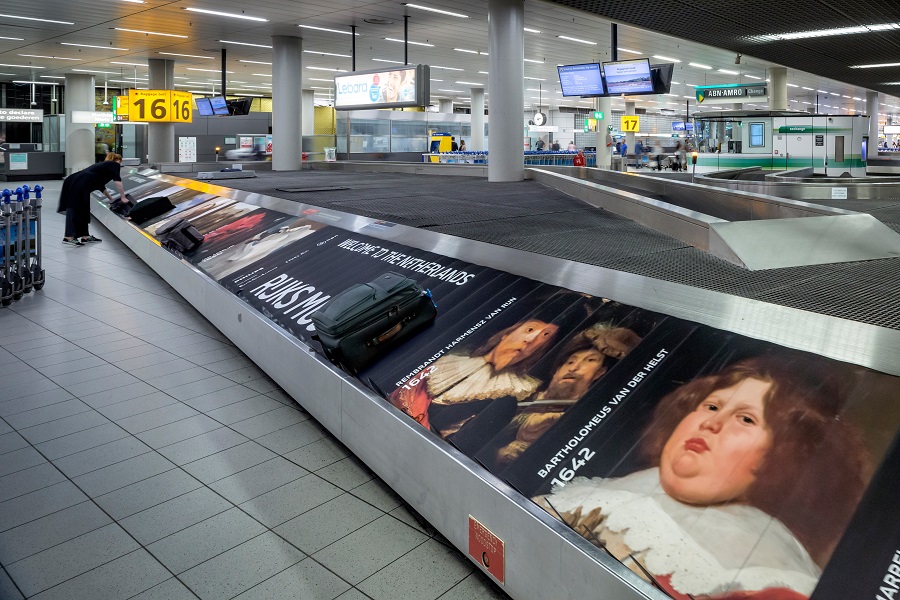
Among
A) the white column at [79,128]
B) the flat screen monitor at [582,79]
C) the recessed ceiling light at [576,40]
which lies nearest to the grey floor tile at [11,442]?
→ the flat screen monitor at [582,79]

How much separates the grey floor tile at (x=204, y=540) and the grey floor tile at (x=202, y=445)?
26.3 inches

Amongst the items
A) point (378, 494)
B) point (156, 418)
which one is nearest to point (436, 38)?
point (156, 418)

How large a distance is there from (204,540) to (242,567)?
276 millimetres

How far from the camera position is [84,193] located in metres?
9.96

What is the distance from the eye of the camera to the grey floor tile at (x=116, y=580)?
2.45 m

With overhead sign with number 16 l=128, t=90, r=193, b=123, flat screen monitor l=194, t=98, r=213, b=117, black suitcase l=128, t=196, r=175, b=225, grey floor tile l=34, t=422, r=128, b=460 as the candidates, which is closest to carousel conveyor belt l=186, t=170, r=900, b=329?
black suitcase l=128, t=196, r=175, b=225

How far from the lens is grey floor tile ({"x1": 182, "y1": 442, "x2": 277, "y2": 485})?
3.40m

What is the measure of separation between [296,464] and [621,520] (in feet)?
6.26

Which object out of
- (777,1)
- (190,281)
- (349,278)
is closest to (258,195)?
(190,281)

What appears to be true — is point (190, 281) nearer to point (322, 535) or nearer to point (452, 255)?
point (452, 255)

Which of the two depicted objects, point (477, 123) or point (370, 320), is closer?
point (370, 320)

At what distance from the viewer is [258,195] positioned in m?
8.73

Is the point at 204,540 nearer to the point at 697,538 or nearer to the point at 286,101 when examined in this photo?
the point at 697,538

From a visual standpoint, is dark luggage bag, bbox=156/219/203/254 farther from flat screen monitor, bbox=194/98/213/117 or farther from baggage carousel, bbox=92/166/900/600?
flat screen monitor, bbox=194/98/213/117
